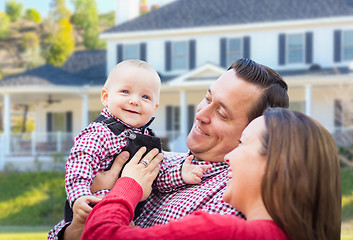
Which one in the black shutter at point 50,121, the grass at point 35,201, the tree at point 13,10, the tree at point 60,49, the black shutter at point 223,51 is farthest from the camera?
the tree at point 13,10

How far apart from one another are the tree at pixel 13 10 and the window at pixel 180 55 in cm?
6240

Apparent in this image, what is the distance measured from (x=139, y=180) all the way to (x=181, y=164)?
46 cm

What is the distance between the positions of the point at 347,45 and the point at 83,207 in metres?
21.5

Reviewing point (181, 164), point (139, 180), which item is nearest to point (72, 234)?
point (139, 180)

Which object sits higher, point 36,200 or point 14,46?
point 14,46

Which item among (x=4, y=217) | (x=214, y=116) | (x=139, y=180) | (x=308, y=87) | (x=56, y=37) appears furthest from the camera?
(x=56, y=37)

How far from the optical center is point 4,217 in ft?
64.5

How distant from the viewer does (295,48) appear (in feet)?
75.4

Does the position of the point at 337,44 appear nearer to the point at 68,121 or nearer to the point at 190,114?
the point at 190,114

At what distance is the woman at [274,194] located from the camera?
198cm

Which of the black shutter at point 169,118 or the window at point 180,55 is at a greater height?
the window at point 180,55

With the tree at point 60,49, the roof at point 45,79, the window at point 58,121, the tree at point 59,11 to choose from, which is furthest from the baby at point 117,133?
the tree at point 59,11

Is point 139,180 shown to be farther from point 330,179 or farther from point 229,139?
point 330,179

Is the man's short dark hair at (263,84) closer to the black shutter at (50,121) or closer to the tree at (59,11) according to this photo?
the black shutter at (50,121)
